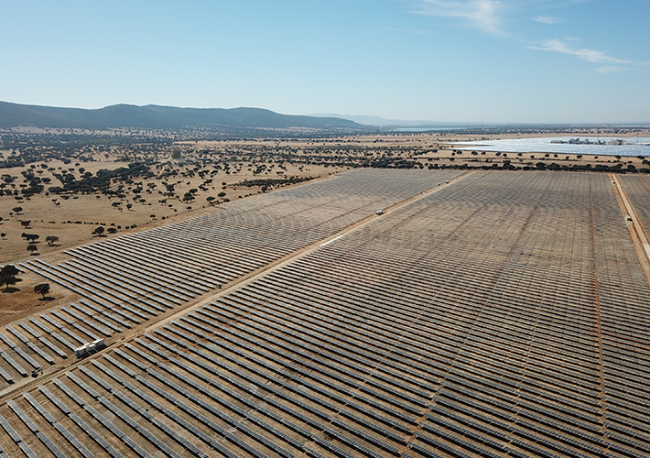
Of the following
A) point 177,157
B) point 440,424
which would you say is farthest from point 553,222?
point 177,157

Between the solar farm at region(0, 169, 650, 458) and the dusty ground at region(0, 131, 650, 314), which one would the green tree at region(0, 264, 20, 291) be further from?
the solar farm at region(0, 169, 650, 458)

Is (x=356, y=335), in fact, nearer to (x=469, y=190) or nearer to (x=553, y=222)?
(x=553, y=222)

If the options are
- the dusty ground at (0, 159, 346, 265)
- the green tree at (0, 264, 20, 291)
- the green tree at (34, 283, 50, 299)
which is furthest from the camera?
the dusty ground at (0, 159, 346, 265)

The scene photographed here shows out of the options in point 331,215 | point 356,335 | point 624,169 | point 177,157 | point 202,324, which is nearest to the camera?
point 356,335

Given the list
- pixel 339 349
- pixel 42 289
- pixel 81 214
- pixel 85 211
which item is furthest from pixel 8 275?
pixel 85 211

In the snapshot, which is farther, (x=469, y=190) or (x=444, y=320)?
(x=469, y=190)

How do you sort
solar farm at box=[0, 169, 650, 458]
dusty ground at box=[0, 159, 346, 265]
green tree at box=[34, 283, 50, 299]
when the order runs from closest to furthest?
solar farm at box=[0, 169, 650, 458] → green tree at box=[34, 283, 50, 299] → dusty ground at box=[0, 159, 346, 265]

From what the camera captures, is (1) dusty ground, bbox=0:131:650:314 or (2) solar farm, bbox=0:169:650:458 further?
(1) dusty ground, bbox=0:131:650:314

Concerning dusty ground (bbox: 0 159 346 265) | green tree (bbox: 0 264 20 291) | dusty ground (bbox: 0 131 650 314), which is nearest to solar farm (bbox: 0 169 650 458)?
green tree (bbox: 0 264 20 291)

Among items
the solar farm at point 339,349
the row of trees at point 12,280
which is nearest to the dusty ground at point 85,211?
the row of trees at point 12,280
